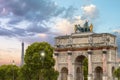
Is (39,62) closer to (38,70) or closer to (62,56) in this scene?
(38,70)

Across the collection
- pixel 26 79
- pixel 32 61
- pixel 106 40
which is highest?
pixel 106 40

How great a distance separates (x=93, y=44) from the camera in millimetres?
82000

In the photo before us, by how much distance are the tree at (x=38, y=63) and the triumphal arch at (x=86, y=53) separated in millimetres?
12692

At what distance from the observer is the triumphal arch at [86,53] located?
80.0 metres

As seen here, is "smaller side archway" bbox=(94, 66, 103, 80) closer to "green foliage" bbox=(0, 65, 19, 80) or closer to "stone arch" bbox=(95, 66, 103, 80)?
"stone arch" bbox=(95, 66, 103, 80)

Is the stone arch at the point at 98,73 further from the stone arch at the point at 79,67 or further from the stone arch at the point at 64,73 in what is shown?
the stone arch at the point at 64,73

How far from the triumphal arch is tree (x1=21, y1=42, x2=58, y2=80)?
1269 cm

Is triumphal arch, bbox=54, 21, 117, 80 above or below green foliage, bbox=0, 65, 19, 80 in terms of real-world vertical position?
above

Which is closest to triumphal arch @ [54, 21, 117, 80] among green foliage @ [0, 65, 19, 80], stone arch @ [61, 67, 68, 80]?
stone arch @ [61, 67, 68, 80]

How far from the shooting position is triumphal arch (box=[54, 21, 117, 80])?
80000 mm

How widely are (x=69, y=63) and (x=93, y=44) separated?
9.73 m

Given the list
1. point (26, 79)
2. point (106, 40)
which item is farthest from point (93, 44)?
point (26, 79)

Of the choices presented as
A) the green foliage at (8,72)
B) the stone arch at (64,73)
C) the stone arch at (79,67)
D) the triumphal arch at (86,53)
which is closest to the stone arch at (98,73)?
the triumphal arch at (86,53)

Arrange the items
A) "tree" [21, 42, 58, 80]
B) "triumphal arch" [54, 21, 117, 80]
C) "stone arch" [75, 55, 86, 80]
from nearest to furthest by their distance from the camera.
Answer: "tree" [21, 42, 58, 80]
"triumphal arch" [54, 21, 117, 80]
"stone arch" [75, 55, 86, 80]
